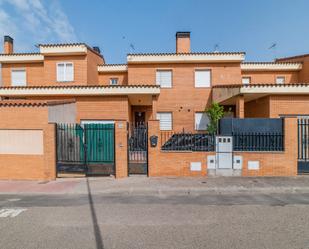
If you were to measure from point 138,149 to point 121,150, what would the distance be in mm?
764

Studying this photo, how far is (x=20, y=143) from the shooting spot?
8.88 m

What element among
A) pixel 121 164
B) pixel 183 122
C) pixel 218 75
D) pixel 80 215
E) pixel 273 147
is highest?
pixel 218 75

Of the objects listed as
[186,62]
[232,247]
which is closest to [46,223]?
[232,247]

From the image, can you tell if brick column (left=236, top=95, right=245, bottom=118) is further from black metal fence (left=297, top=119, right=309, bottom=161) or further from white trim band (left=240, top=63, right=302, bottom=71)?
white trim band (left=240, top=63, right=302, bottom=71)

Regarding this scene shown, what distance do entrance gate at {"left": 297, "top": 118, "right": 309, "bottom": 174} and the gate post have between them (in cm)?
→ 702

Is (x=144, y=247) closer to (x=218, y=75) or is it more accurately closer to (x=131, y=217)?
(x=131, y=217)

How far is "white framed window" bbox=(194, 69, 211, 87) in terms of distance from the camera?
56.5 ft

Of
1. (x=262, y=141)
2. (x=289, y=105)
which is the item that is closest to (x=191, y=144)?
(x=262, y=141)

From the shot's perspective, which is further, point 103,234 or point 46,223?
point 46,223

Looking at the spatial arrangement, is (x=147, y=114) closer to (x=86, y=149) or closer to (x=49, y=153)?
(x=86, y=149)

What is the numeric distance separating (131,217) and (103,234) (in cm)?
93

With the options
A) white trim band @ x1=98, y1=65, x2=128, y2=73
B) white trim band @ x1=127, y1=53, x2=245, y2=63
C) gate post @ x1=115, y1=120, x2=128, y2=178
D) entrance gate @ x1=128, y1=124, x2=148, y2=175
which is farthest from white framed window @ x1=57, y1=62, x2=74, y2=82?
gate post @ x1=115, y1=120, x2=128, y2=178

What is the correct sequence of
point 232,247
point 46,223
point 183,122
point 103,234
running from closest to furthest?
point 232,247, point 103,234, point 46,223, point 183,122

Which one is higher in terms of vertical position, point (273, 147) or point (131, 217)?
point (273, 147)
